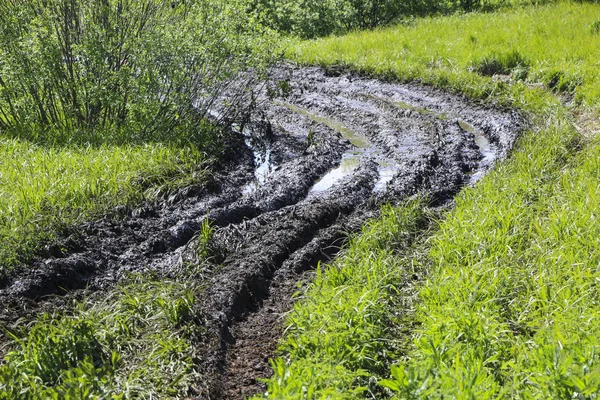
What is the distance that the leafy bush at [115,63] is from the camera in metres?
9.52

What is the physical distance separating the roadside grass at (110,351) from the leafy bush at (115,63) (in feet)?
14.3

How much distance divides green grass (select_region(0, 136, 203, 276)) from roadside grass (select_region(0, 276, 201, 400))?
1.27 meters

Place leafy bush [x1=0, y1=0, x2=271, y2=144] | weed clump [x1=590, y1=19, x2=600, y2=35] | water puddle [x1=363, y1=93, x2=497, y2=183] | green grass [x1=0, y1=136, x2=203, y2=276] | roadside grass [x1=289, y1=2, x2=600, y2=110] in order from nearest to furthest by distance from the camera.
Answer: green grass [x1=0, y1=136, x2=203, y2=276]
water puddle [x1=363, y1=93, x2=497, y2=183]
leafy bush [x1=0, y1=0, x2=271, y2=144]
roadside grass [x1=289, y1=2, x2=600, y2=110]
weed clump [x1=590, y1=19, x2=600, y2=35]

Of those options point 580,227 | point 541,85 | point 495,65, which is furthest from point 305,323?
point 495,65

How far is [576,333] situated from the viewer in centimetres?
408

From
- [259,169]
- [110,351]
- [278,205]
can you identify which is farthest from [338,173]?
[110,351]

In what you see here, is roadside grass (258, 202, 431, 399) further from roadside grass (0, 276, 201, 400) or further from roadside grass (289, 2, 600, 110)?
roadside grass (289, 2, 600, 110)

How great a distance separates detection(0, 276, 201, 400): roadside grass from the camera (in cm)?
433

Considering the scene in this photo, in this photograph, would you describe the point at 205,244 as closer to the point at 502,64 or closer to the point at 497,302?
the point at 497,302

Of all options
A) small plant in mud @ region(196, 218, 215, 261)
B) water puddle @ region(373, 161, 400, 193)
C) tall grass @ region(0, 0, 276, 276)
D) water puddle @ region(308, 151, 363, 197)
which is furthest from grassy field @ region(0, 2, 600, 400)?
water puddle @ region(308, 151, 363, 197)

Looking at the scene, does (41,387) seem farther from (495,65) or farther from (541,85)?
(495,65)

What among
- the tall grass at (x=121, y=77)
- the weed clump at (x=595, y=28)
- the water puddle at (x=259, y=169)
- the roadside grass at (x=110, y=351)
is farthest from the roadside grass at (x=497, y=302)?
the weed clump at (x=595, y=28)

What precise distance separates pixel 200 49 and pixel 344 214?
346cm

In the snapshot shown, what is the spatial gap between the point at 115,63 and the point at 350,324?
695cm
